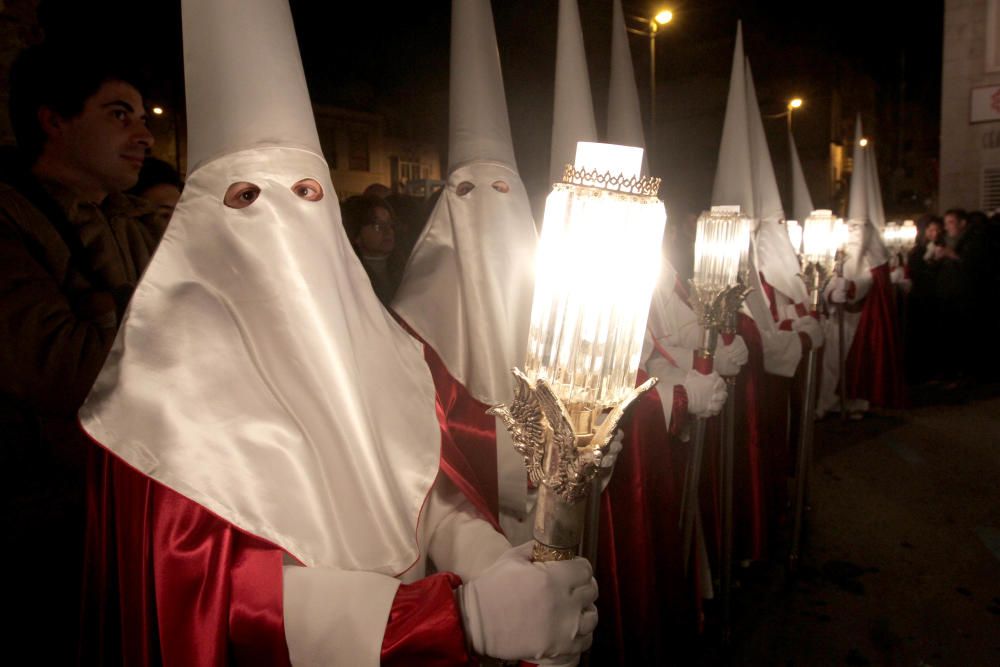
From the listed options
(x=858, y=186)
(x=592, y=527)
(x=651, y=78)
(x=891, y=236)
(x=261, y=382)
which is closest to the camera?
(x=261, y=382)

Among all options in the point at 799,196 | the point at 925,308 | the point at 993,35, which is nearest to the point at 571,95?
the point at 799,196

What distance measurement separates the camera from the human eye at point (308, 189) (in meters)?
1.42

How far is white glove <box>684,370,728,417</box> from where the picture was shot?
9.22 feet

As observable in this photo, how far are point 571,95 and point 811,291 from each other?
2.47 meters

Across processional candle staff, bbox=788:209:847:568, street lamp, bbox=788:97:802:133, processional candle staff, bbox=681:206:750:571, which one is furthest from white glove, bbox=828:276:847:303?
street lamp, bbox=788:97:802:133

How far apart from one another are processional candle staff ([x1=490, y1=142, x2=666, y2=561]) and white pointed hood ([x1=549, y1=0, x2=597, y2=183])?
172cm

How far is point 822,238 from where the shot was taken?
447 cm

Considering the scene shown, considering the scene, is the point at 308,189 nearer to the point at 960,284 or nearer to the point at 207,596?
the point at 207,596

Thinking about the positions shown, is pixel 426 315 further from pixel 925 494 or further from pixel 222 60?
pixel 925 494

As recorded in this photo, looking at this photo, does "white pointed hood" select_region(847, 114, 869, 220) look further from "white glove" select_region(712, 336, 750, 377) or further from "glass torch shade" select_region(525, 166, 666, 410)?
"glass torch shade" select_region(525, 166, 666, 410)

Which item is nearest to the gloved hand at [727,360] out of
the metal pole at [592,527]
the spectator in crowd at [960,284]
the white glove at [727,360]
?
the white glove at [727,360]

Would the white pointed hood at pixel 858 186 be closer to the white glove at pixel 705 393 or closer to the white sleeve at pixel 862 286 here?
the white sleeve at pixel 862 286

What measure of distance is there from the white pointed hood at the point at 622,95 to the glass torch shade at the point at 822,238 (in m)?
1.64

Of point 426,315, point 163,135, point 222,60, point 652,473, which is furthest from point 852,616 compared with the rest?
point 163,135
